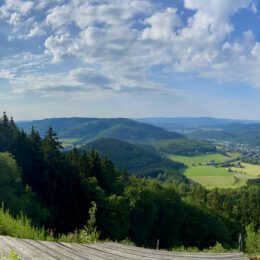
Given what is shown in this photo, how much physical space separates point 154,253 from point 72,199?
6046cm

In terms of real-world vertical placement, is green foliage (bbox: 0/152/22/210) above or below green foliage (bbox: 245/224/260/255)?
above

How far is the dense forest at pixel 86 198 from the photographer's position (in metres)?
57.7

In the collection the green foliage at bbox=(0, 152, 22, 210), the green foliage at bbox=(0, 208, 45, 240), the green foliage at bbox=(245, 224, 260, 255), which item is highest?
the green foliage at bbox=(0, 208, 45, 240)

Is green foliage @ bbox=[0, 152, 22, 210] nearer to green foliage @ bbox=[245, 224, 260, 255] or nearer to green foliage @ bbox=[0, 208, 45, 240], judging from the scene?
green foliage @ bbox=[245, 224, 260, 255]

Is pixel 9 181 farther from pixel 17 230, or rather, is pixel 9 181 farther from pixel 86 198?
pixel 17 230

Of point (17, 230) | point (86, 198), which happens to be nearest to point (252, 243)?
point (86, 198)

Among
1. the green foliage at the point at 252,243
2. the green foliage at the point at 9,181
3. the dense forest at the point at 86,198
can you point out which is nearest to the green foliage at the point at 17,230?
the green foliage at the point at 252,243

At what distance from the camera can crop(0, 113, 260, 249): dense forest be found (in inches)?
2271

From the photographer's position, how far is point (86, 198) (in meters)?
68.1

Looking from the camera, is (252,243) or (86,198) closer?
(252,243)

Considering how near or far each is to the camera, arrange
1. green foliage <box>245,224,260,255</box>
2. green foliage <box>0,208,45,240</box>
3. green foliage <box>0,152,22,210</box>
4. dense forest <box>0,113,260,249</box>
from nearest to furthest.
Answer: green foliage <box>0,208,45,240</box> → green foliage <box>245,224,260,255</box> → green foliage <box>0,152,22,210</box> → dense forest <box>0,113,260,249</box>

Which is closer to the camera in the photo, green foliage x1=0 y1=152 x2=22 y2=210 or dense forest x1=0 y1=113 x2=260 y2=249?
green foliage x1=0 y1=152 x2=22 y2=210

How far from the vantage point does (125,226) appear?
64.6 m

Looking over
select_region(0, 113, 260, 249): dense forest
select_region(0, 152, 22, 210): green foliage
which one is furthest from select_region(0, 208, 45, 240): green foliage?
select_region(0, 113, 260, 249): dense forest
